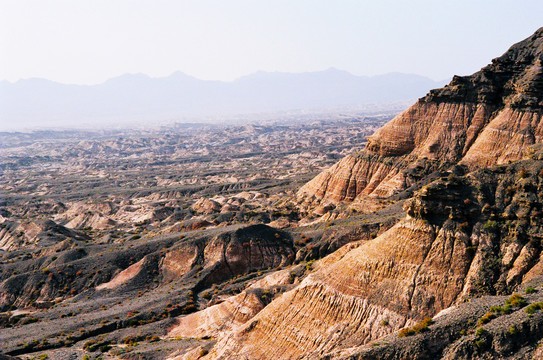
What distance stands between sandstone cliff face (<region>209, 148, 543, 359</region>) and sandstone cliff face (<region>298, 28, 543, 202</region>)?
31.7 meters

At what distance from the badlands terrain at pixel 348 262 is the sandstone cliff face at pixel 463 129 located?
0.79 feet

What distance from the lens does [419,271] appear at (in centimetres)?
3541

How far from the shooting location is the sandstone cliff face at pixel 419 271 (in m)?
34.0

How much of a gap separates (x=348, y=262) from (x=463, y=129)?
46.5 m

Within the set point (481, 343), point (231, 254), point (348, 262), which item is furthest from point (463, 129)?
point (481, 343)

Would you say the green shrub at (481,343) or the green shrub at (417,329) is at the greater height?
the green shrub at (481,343)

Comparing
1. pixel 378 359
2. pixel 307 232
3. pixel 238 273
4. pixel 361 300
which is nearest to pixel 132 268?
pixel 238 273

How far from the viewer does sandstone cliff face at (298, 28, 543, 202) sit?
224ft

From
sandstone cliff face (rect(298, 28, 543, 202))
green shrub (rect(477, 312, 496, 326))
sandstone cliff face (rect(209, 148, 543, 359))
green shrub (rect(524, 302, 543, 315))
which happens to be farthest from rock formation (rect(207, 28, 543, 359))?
sandstone cliff face (rect(298, 28, 543, 202))

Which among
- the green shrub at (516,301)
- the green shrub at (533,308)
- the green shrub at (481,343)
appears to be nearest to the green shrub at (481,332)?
the green shrub at (481,343)

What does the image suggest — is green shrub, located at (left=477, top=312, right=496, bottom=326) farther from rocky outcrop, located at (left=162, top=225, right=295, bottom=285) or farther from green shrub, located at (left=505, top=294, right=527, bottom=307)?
rocky outcrop, located at (left=162, top=225, right=295, bottom=285)

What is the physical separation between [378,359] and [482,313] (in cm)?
708

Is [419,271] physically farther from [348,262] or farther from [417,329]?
[417,329]

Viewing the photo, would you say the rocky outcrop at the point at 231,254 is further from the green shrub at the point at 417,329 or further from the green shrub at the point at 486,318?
the green shrub at the point at 486,318
